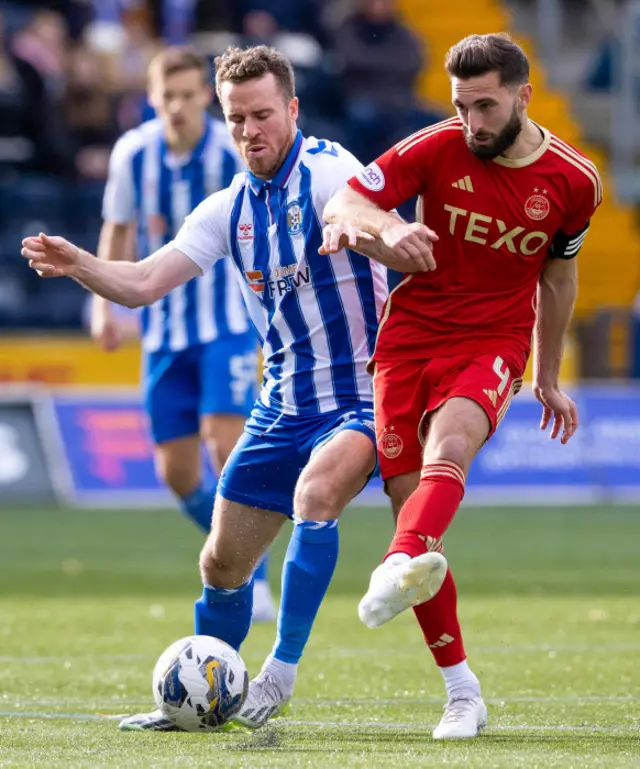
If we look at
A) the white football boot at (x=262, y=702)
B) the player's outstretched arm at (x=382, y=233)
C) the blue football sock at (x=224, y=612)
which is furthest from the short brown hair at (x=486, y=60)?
the white football boot at (x=262, y=702)

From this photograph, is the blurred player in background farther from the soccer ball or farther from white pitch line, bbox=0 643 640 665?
the soccer ball

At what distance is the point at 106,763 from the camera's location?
4680 mm

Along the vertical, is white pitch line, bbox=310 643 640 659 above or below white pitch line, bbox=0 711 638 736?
below

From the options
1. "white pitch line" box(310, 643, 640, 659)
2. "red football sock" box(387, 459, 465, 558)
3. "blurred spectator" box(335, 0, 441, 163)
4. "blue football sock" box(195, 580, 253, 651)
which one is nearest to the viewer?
"red football sock" box(387, 459, 465, 558)

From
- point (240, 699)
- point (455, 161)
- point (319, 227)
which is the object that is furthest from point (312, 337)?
point (240, 699)

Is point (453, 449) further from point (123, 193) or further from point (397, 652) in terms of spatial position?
point (123, 193)

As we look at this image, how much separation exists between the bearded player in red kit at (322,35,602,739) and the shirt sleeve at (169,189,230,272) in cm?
56

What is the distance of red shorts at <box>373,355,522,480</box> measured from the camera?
5398 mm

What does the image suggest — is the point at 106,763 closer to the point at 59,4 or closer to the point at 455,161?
the point at 455,161

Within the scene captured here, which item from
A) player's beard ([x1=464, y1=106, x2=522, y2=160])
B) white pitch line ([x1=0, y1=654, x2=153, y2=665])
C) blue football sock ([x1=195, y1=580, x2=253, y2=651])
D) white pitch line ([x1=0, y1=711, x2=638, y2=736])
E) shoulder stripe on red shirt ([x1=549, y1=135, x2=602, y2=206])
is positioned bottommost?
white pitch line ([x1=0, y1=654, x2=153, y2=665])

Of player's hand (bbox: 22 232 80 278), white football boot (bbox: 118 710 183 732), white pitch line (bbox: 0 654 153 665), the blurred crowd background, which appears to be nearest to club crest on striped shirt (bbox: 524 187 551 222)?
A: player's hand (bbox: 22 232 80 278)

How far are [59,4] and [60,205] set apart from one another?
3076 mm

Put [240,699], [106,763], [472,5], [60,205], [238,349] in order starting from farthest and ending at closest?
[472,5] < [60,205] < [238,349] < [240,699] < [106,763]

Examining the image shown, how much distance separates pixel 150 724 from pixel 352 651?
2337 mm
